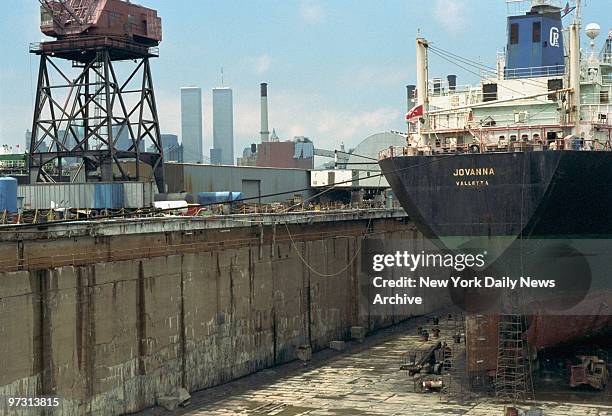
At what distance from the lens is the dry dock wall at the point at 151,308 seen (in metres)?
26.0

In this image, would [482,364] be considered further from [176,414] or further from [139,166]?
[139,166]

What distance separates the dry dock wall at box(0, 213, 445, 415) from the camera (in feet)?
85.4

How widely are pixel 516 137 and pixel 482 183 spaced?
379 cm

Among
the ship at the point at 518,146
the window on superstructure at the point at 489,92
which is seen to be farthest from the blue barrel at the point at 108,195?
the window on superstructure at the point at 489,92

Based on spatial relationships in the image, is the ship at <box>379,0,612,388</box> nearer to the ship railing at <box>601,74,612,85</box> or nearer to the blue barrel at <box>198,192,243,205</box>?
the ship railing at <box>601,74,612,85</box>

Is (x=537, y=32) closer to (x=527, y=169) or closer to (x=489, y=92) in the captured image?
(x=489, y=92)

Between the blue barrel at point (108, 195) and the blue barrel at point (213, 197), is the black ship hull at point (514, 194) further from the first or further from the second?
the blue barrel at point (213, 197)

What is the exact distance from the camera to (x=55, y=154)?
48.2 metres

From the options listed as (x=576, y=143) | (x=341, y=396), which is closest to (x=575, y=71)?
(x=576, y=143)

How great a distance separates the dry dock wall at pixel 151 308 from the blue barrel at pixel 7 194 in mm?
5912

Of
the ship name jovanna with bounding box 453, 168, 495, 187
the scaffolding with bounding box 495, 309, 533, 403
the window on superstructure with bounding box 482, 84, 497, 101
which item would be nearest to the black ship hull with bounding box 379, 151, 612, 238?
the ship name jovanna with bounding box 453, 168, 495, 187

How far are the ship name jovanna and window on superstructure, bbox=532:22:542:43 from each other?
28.9ft

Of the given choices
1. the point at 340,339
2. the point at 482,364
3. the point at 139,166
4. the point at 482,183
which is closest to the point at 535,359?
the point at 482,364

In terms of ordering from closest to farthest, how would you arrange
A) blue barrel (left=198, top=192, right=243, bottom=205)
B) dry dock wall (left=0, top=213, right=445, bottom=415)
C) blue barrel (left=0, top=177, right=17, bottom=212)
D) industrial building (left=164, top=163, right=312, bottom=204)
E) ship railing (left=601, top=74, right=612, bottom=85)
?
dry dock wall (left=0, top=213, right=445, bottom=415) → blue barrel (left=0, top=177, right=17, bottom=212) → ship railing (left=601, top=74, right=612, bottom=85) → blue barrel (left=198, top=192, right=243, bottom=205) → industrial building (left=164, top=163, right=312, bottom=204)
